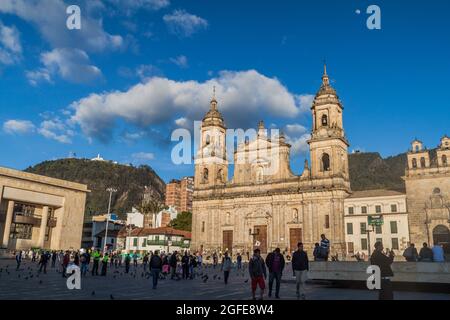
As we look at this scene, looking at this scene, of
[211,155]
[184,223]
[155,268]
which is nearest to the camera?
[155,268]

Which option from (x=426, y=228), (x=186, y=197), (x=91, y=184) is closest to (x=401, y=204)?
(x=426, y=228)

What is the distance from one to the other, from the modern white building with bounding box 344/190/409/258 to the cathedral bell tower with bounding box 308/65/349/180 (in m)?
4.43

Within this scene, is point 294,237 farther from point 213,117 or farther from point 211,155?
point 213,117

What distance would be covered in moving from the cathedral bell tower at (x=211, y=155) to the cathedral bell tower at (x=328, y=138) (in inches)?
613

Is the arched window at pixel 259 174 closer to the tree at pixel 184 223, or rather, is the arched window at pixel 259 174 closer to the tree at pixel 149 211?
the tree at pixel 184 223

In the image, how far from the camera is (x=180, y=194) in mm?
191125

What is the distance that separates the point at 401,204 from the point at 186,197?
14231cm

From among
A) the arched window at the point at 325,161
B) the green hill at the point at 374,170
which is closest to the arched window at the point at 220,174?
the arched window at the point at 325,161

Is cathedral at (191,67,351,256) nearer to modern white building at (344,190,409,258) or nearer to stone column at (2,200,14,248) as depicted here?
modern white building at (344,190,409,258)

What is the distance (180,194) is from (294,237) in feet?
463

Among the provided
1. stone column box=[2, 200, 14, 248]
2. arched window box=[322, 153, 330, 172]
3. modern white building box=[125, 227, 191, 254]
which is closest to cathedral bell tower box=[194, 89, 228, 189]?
modern white building box=[125, 227, 191, 254]

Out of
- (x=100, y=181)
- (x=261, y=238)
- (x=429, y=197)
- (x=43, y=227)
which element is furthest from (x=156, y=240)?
(x=100, y=181)

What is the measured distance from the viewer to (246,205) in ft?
192
